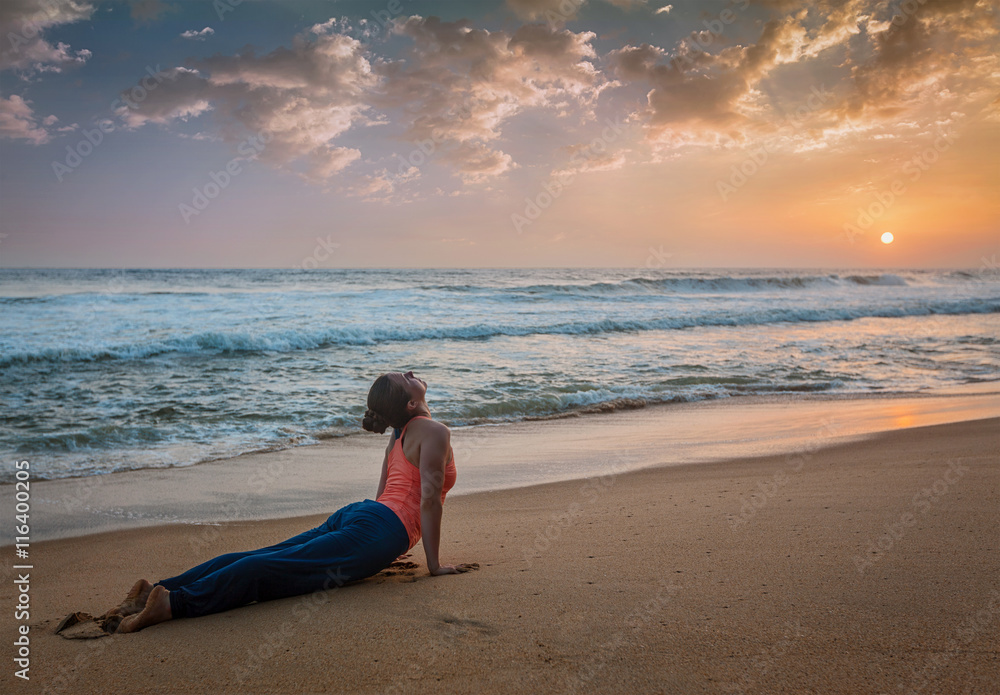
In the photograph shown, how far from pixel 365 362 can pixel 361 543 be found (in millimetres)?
10791

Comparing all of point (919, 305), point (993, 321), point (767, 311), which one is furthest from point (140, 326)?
point (919, 305)

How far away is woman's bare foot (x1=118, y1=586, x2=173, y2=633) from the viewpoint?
2.62 metres

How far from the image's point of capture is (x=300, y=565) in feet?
9.70

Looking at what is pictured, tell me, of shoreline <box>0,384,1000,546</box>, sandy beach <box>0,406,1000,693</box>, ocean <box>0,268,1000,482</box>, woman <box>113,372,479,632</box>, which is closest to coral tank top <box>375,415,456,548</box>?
woman <box>113,372,479,632</box>

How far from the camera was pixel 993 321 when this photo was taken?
76.6ft

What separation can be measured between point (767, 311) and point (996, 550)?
25212mm

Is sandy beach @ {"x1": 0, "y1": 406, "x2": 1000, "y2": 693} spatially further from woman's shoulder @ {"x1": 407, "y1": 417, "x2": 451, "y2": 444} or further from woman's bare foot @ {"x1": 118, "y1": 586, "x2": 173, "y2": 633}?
woman's shoulder @ {"x1": 407, "y1": 417, "x2": 451, "y2": 444}

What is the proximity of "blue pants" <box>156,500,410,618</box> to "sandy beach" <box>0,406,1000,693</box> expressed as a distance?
0.23 feet

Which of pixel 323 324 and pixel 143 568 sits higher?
pixel 323 324

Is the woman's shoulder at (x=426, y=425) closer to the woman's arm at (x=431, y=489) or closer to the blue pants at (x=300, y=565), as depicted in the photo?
the woman's arm at (x=431, y=489)

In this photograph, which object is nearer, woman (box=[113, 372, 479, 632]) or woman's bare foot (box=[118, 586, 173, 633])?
woman's bare foot (box=[118, 586, 173, 633])

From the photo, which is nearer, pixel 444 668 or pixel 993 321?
pixel 444 668

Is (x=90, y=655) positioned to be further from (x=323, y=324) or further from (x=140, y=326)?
(x=140, y=326)

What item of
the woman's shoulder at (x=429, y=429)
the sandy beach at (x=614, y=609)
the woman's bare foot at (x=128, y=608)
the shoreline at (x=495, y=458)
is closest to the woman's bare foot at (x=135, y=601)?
the woman's bare foot at (x=128, y=608)
